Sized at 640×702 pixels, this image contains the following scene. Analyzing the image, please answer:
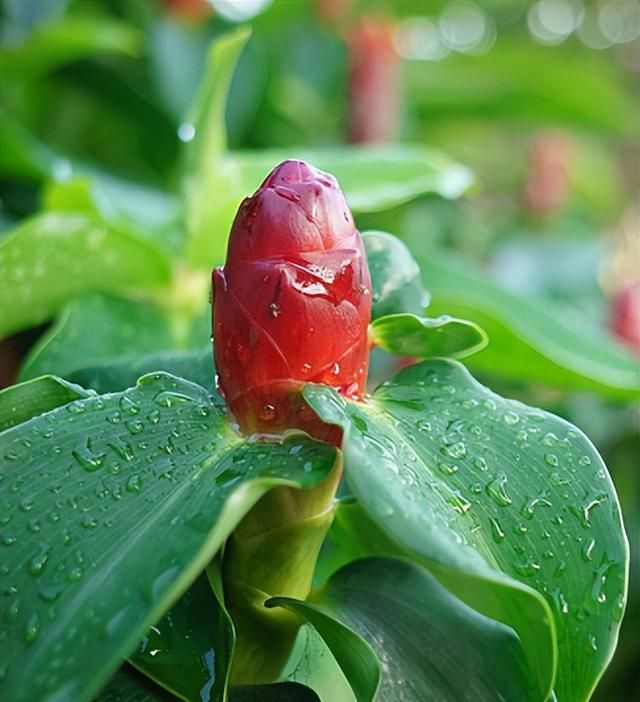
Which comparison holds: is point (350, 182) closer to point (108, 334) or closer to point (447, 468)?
point (108, 334)

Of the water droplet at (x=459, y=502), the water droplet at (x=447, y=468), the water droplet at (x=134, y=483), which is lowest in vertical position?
the water droplet at (x=134, y=483)

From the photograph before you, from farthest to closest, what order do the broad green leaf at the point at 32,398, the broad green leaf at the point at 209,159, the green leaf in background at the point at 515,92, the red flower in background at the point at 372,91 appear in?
the green leaf in background at the point at 515,92 → the red flower in background at the point at 372,91 → the broad green leaf at the point at 209,159 → the broad green leaf at the point at 32,398

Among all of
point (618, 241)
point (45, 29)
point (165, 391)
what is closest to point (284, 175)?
point (165, 391)

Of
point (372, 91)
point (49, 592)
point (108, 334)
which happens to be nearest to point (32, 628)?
point (49, 592)

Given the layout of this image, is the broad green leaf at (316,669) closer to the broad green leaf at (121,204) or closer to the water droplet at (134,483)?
the water droplet at (134,483)

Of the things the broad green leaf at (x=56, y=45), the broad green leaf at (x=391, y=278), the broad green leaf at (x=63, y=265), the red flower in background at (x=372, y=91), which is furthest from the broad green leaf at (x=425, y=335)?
the red flower in background at (x=372, y=91)
